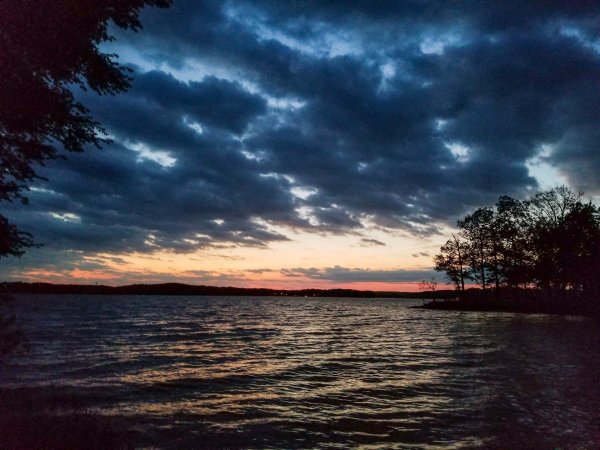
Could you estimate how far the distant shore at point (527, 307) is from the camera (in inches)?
2404

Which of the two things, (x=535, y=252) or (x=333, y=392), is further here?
(x=535, y=252)

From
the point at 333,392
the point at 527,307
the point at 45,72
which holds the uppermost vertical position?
the point at 45,72

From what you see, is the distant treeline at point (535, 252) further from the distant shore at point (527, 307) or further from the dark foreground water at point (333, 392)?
the dark foreground water at point (333, 392)

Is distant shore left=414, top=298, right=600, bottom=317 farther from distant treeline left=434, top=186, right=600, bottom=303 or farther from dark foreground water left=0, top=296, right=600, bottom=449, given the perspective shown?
dark foreground water left=0, top=296, right=600, bottom=449

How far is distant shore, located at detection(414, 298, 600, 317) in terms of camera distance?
6106cm

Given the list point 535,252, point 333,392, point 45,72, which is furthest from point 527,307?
point 45,72

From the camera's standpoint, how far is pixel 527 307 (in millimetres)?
73375

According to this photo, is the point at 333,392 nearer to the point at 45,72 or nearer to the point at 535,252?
the point at 45,72

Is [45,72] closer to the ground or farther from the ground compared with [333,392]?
farther from the ground

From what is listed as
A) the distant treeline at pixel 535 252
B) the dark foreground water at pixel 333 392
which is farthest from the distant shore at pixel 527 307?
the dark foreground water at pixel 333 392

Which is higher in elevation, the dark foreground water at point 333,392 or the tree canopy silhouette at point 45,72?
the tree canopy silhouette at point 45,72

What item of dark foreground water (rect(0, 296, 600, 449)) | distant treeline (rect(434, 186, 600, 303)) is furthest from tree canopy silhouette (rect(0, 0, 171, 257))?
distant treeline (rect(434, 186, 600, 303))

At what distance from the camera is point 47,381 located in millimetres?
17609

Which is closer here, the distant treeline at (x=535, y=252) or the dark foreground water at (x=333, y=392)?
the dark foreground water at (x=333, y=392)
